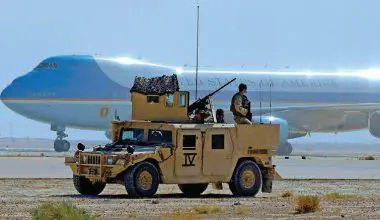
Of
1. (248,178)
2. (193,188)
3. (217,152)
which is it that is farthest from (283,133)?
(217,152)

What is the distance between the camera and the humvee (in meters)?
20.5

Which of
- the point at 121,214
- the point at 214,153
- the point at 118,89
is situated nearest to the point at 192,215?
the point at 121,214

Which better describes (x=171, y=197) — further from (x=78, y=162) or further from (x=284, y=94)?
(x=284, y=94)

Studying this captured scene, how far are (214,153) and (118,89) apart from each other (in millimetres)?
34808

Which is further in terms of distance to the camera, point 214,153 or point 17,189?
point 17,189

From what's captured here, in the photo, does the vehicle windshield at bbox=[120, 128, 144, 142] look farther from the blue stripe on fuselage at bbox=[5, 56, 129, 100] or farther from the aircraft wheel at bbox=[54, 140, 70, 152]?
the aircraft wheel at bbox=[54, 140, 70, 152]

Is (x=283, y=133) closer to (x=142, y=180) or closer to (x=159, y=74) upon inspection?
(x=159, y=74)

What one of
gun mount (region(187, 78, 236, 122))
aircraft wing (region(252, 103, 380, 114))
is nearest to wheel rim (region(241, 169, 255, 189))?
A: gun mount (region(187, 78, 236, 122))

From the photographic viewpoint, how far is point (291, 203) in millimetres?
19578

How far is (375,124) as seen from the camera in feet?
195

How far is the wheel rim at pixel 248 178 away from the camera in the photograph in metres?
22.0

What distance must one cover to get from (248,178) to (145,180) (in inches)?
99.8

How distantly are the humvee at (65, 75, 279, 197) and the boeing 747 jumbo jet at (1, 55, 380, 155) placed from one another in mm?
31715

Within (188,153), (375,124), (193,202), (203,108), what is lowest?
(193,202)
